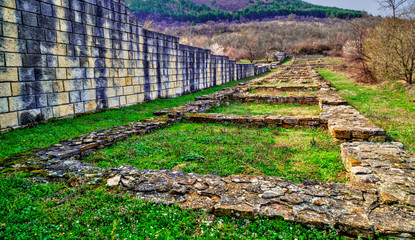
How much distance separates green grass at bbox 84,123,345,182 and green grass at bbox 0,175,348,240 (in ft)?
3.99

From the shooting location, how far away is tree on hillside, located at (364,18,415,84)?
35.2 feet

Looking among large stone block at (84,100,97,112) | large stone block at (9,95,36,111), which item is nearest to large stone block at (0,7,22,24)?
large stone block at (9,95,36,111)

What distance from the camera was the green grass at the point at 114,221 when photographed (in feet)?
7.26

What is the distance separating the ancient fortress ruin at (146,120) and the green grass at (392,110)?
26.7 inches

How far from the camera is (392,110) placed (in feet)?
25.7

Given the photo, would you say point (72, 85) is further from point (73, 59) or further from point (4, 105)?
point (4, 105)

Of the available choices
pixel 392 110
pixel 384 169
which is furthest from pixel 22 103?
pixel 392 110

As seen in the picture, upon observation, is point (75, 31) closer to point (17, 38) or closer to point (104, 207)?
point (17, 38)

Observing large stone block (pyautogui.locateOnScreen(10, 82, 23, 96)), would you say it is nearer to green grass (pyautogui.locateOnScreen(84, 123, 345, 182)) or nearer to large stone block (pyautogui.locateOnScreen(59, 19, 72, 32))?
large stone block (pyautogui.locateOnScreen(59, 19, 72, 32))

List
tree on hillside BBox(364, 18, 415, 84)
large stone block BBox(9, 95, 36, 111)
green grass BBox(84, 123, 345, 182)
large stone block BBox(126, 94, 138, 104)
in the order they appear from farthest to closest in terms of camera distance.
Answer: tree on hillside BBox(364, 18, 415, 84), large stone block BBox(126, 94, 138, 104), large stone block BBox(9, 95, 36, 111), green grass BBox(84, 123, 345, 182)

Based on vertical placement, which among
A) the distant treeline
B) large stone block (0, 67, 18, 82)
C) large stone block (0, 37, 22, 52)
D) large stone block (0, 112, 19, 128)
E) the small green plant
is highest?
the distant treeline

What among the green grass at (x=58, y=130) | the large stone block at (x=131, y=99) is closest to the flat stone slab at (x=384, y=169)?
the green grass at (x=58, y=130)

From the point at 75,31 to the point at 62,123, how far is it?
113 inches

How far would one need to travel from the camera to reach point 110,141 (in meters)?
5.07
